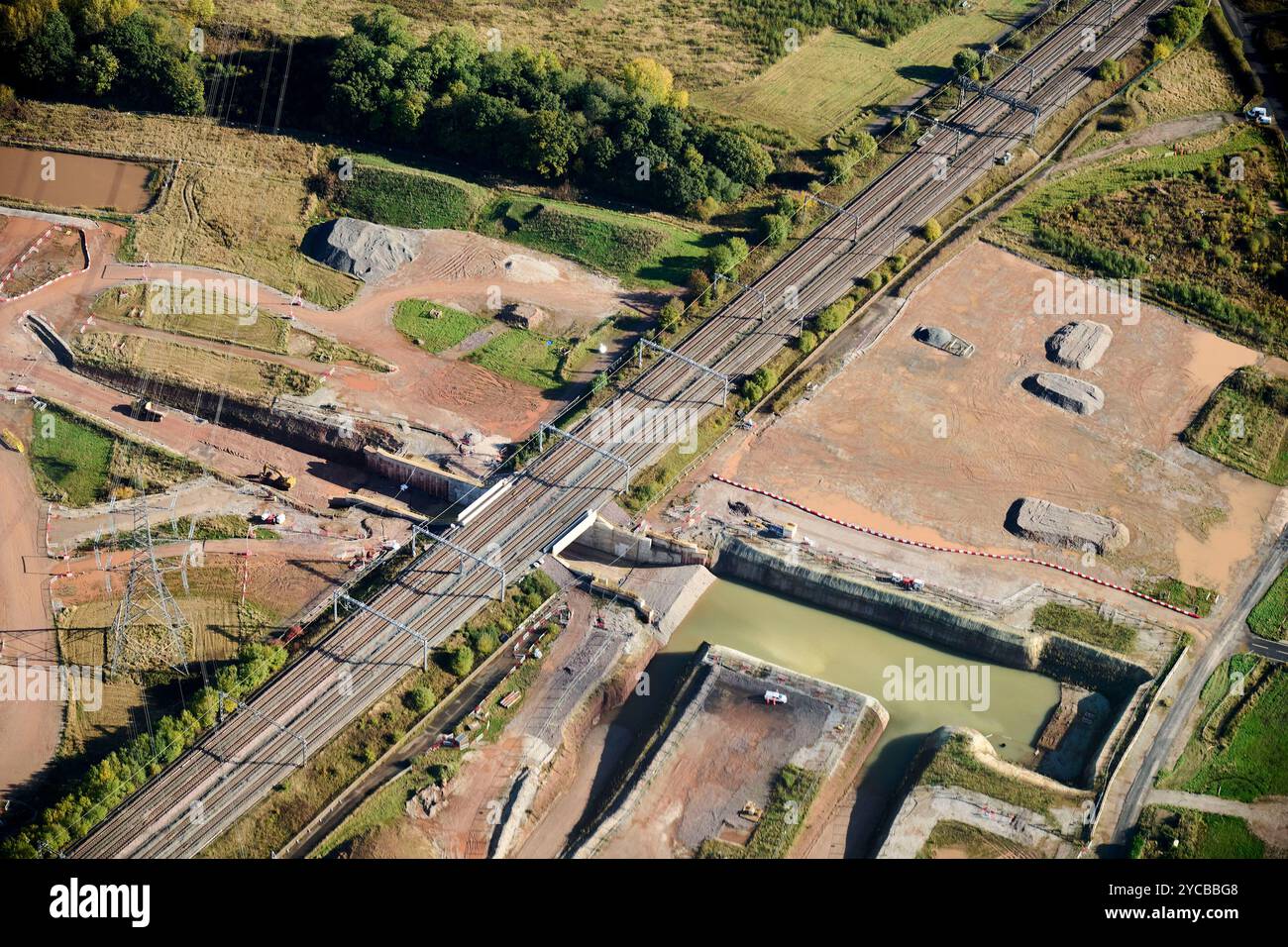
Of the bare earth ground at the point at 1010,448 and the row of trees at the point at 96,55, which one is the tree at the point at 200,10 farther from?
the bare earth ground at the point at 1010,448

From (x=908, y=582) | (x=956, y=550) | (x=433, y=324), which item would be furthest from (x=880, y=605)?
(x=433, y=324)

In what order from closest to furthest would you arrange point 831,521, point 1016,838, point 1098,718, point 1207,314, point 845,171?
point 1016,838, point 1098,718, point 831,521, point 1207,314, point 845,171

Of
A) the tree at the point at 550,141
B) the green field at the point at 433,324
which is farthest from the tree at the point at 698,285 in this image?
the tree at the point at 550,141

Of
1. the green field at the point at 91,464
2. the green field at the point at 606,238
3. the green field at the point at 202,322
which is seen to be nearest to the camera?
the green field at the point at 91,464

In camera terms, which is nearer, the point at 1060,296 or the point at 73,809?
the point at 73,809

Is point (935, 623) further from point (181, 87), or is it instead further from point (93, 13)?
point (93, 13)

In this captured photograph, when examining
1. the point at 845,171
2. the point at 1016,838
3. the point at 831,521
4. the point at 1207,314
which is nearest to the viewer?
the point at 1016,838

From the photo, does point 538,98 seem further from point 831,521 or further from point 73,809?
point 73,809

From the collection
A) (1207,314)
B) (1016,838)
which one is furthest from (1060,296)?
(1016,838)
